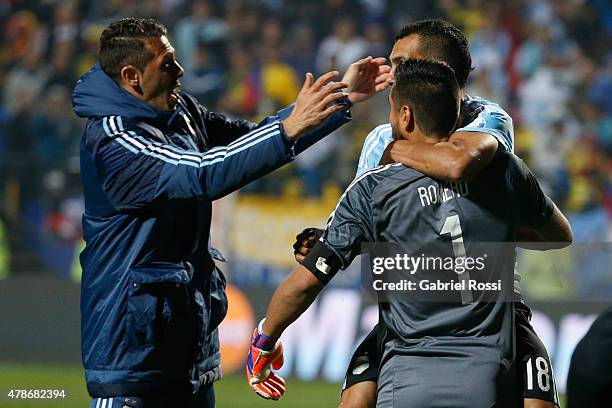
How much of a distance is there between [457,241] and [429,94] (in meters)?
0.56

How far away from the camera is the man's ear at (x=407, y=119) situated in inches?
151

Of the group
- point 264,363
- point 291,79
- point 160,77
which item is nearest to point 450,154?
point 264,363

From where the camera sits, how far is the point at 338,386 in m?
9.81

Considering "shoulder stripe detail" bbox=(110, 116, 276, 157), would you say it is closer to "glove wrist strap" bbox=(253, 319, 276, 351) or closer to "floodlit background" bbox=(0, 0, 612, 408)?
"glove wrist strap" bbox=(253, 319, 276, 351)

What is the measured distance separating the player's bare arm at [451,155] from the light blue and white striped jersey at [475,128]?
0.50 feet

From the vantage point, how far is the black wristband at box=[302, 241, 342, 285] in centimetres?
379

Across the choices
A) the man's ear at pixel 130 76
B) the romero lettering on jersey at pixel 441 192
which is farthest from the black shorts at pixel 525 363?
the man's ear at pixel 130 76

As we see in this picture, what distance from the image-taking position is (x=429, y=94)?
3787mm

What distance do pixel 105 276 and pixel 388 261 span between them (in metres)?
1.26

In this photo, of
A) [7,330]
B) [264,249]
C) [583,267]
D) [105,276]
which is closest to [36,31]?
[264,249]

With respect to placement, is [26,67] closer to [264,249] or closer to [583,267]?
[264,249]

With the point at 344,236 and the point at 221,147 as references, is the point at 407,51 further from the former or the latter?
the point at 344,236

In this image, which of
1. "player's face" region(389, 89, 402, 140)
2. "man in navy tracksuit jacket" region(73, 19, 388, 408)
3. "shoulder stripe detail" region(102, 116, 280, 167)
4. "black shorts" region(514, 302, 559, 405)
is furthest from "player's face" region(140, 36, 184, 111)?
"black shorts" region(514, 302, 559, 405)

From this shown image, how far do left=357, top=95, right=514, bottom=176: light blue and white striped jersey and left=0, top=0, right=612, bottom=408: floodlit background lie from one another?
5001 millimetres
